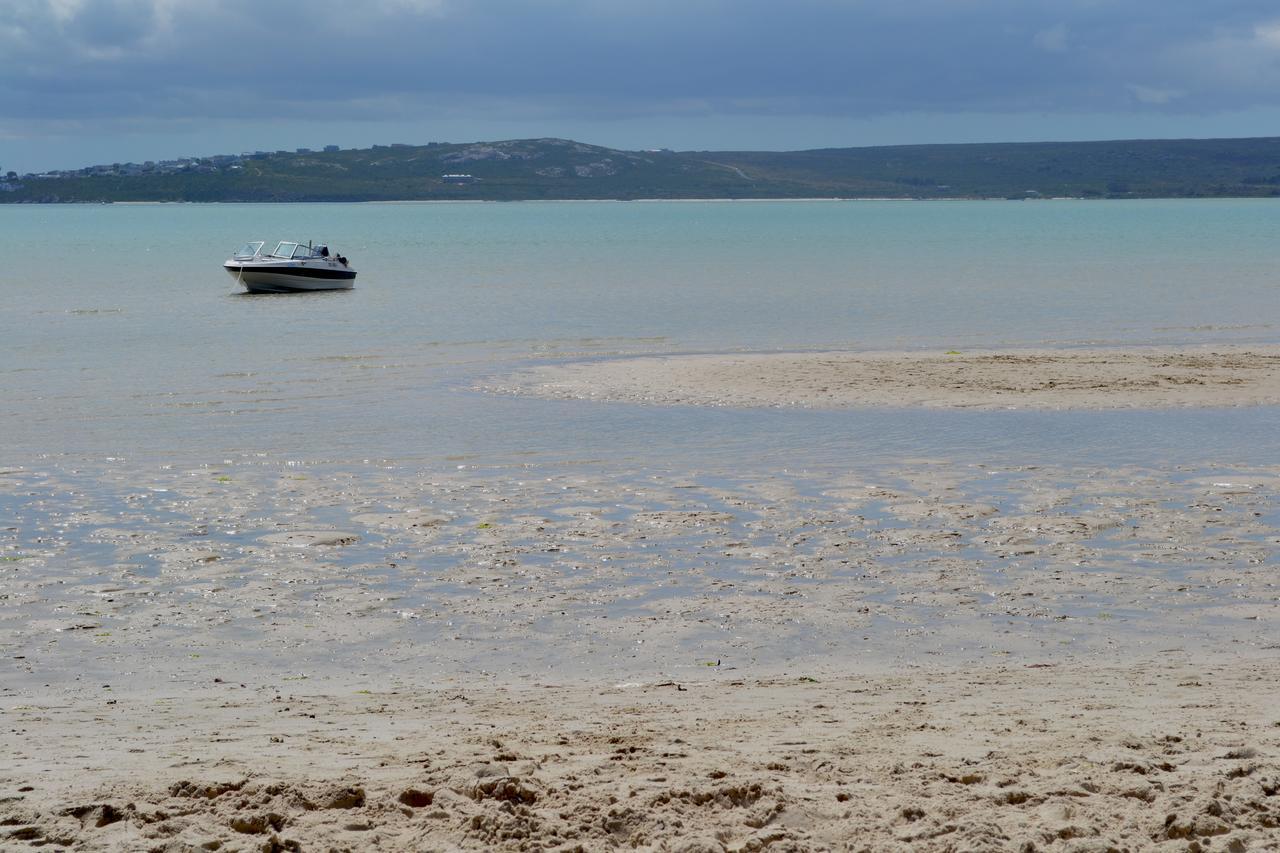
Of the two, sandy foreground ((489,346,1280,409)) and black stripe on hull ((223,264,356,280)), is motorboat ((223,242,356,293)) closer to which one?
black stripe on hull ((223,264,356,280))

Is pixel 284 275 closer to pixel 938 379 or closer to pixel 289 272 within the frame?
pixel 289 272

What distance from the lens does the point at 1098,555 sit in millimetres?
11273

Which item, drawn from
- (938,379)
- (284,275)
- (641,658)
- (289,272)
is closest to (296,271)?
(289,272)

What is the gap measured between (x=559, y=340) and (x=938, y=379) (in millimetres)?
11241

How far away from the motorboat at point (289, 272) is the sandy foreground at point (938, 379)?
82.0 ft

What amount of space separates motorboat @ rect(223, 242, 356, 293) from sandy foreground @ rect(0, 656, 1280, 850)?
141 ft

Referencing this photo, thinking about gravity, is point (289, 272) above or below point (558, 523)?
above

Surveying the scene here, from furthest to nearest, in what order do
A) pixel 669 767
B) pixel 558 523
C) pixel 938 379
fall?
pixel 938 379 → pixel 558 523 → pixel 669 767

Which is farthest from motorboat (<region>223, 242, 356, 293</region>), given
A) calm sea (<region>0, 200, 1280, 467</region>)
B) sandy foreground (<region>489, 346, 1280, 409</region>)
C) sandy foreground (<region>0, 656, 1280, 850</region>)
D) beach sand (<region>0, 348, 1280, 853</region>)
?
sandy foreground (<region>0, 656, 1280, 850</region>)

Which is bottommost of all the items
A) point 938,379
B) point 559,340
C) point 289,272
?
point 559,340

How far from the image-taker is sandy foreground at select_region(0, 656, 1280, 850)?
19.1 feet

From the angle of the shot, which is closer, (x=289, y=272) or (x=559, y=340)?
(x=559, y=340)

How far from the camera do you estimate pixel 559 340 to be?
1271 inches

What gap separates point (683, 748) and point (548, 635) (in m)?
2.68
